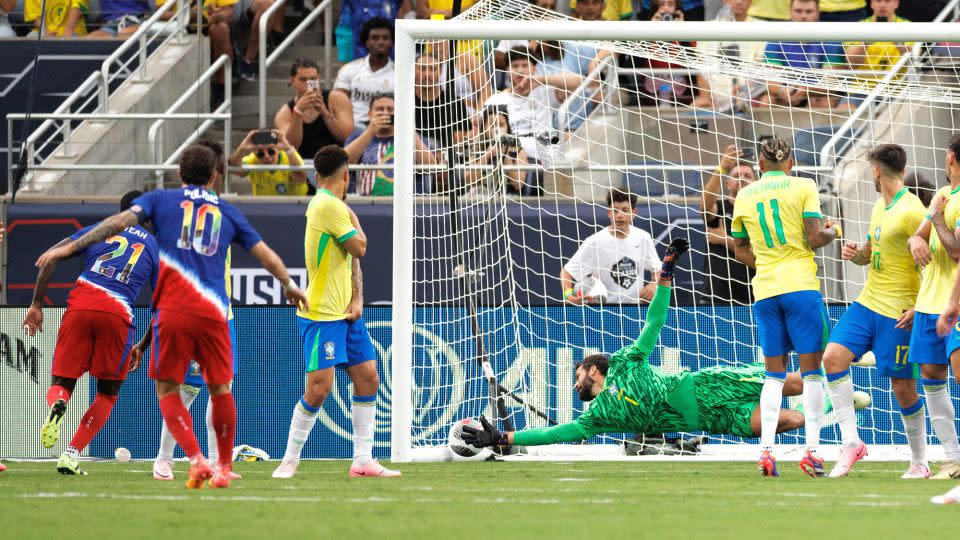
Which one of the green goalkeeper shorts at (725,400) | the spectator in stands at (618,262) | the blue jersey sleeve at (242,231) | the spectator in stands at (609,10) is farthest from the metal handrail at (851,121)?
the blue jersey sleeve at (242,231)

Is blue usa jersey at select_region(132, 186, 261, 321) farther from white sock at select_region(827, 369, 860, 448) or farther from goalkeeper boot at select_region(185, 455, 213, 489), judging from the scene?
white sock at select_region(827, 369, 860, 448)

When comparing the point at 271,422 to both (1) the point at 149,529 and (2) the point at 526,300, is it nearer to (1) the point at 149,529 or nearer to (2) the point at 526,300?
(2) the point at 526,300

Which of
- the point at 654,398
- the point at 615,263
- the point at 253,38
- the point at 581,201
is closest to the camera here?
the point at 654,398

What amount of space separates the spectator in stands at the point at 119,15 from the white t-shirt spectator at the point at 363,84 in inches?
128

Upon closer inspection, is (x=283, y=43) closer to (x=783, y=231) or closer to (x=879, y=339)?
(x=783, y=231)

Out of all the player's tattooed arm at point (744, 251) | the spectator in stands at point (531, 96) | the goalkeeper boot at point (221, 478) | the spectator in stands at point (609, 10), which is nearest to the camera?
the goalkeeper boot at point (221, 478)

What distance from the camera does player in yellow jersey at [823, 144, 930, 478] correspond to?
8.45 m

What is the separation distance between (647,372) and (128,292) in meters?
3.62

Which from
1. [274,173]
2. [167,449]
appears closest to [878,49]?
[274,173]

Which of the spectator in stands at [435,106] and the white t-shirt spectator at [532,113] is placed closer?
the spectator in stands at [435,106]

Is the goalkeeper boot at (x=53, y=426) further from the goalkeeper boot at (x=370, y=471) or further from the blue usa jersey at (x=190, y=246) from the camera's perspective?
the blue usa jersey at (x=190, y=246)

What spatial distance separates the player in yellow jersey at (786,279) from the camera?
8438mm

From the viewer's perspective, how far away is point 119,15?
57.6 ft

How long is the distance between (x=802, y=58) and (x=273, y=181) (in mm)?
6093
